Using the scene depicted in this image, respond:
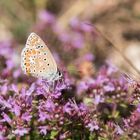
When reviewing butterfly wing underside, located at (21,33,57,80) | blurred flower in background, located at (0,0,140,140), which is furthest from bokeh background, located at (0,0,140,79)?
butterfly wing underside, located at (21,33,57,80)

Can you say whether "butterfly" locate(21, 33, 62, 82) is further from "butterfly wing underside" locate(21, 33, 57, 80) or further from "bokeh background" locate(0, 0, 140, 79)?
"bokeh background" locate(0, 0, 140, 79)

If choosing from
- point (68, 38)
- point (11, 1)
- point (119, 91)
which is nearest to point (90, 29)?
point (68, 38)

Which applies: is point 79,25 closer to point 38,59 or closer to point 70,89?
point 70,89

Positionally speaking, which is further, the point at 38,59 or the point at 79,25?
the point at 79,25

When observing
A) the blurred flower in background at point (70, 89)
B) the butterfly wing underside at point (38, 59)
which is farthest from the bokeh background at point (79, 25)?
the butterfly wing underside at point (38, 59)

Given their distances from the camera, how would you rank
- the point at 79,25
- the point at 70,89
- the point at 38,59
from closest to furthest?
the point at 38,59, the point at 70,89, the point at 79,25

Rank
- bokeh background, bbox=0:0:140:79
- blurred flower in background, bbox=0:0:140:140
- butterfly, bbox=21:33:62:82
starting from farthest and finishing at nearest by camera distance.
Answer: bokeh background, bbox=0:0:140:79 < butterfly, bbox=21:33:62:82 < blurred flower in background, bbox=0:0:140:140

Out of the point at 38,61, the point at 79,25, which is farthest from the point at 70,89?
the point at 79,25

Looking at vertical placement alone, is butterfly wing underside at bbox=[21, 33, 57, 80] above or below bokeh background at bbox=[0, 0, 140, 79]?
below
